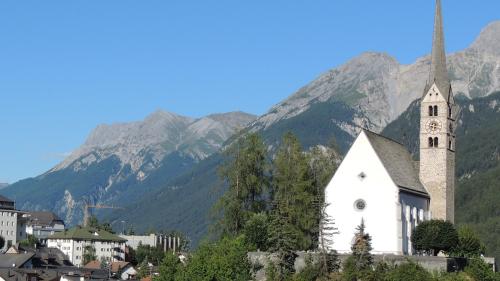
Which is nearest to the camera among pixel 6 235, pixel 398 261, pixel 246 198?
pixel 398 261

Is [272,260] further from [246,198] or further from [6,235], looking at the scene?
[6,235]

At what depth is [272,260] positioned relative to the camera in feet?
313

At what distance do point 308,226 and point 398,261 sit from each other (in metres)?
12.9

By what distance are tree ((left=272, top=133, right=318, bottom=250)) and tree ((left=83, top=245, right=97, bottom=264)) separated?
277 feet

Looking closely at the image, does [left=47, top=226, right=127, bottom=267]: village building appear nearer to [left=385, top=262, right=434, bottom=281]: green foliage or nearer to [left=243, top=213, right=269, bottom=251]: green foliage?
[left=243, top=213, right=269, bottom=251]: green foliage

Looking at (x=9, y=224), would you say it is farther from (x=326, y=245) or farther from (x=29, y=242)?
(x=326, y=245)

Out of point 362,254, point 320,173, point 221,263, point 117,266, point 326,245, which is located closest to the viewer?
point 362,254

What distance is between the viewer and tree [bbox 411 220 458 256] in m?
101

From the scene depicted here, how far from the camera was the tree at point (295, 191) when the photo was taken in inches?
4035

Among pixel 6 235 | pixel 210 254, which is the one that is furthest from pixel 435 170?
pixel 6 235

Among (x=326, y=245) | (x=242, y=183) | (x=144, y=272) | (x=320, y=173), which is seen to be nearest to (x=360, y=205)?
(x=326, y=245)

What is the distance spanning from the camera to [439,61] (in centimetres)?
11744

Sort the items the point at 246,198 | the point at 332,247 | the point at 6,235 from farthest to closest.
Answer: the point at 6,235, the point at 246,198, the point at 332,247

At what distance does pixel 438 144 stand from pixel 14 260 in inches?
2628
